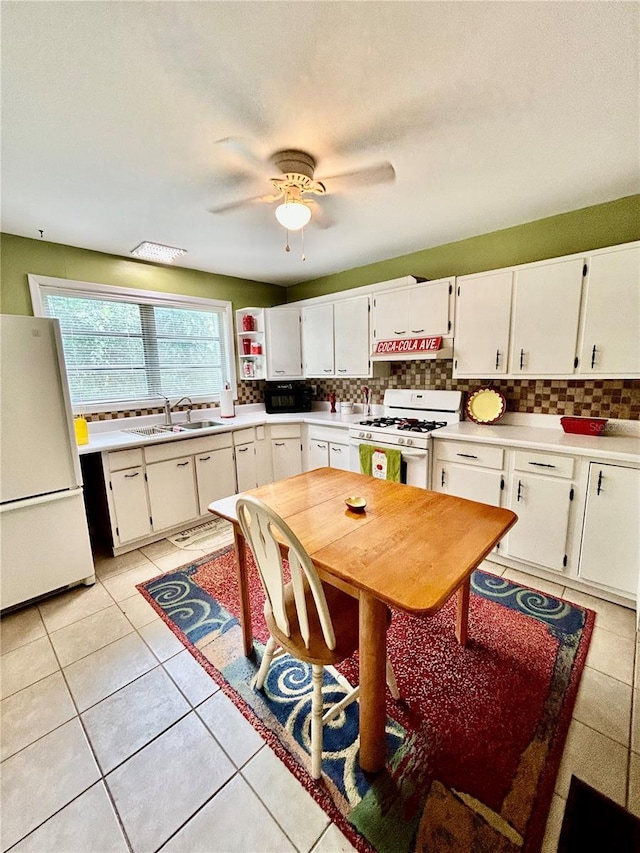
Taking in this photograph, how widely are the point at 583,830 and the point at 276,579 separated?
122 centimetres

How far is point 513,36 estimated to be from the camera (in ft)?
3.59

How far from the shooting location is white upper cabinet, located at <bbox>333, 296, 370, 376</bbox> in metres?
3.35

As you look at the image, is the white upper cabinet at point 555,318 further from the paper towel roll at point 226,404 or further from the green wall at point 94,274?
the green wall at point 94,274

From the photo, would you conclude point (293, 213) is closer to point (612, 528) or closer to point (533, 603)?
point (612, 528)

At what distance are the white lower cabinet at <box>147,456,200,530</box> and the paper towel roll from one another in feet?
2.93

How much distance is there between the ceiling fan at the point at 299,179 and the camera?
160 cm

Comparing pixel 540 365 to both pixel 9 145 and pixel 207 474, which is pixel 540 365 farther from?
pixel 9 145

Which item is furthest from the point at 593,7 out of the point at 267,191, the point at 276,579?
the point at 276,579

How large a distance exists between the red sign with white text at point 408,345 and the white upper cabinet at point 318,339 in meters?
0.61

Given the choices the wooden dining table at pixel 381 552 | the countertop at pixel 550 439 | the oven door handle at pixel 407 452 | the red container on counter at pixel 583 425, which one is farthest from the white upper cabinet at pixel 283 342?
the red container on counter at pixel 583 425

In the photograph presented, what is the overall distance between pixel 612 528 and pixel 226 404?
11.1ft

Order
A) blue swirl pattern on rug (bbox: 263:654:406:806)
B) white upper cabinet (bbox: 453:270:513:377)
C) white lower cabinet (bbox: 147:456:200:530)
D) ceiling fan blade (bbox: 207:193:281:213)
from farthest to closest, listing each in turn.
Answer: white lower cabinet (bbox: 147:456:200:530)
white upper cabinet (bbox: 453:270:513:377)
ceiling fan blade (bbox: 207:193:281:213)
blue swirl pattern on rug (bbox: 263:654:406:806)

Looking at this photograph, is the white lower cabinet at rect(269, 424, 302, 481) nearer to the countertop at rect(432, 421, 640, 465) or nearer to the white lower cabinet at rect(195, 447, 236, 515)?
the white lower cabinet at rect(195, 447, 236, 515)

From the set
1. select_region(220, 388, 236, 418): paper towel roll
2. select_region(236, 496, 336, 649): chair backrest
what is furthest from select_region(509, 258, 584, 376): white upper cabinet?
select_region(220, 388, 236, 418): paper towel roll
